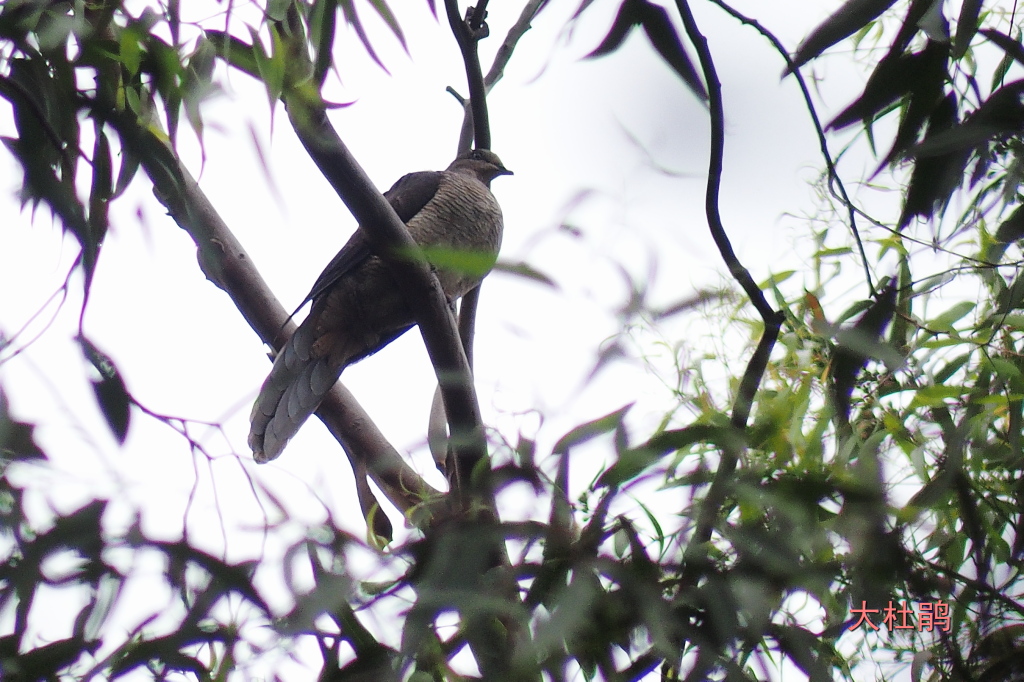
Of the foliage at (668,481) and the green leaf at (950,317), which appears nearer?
the foliage at (668,481)

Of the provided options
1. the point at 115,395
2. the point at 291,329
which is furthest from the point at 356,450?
the point at 115,395

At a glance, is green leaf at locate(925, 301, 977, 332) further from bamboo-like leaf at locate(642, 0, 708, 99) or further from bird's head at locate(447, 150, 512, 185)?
bird's head at locate(447, 150, 512, 185)

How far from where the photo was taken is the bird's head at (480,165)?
302cm

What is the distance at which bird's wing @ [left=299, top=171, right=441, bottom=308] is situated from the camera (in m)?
2.63

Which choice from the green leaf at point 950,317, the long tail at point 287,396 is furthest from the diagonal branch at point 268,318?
the green leaf at point 950,317

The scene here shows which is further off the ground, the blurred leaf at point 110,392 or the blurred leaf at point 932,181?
the blurred leaf at point 932,181

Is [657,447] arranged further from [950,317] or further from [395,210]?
[395,210]

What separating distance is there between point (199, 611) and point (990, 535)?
1.17 metres

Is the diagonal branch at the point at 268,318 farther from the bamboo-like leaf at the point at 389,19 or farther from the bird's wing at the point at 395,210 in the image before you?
the bamboo-like leaf at the point at 389,19

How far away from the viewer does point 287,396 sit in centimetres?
247

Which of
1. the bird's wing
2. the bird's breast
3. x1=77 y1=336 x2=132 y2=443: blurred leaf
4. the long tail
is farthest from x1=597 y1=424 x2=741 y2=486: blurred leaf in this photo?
the bird's breast

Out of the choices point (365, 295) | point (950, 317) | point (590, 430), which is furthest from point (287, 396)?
point (950, 317)

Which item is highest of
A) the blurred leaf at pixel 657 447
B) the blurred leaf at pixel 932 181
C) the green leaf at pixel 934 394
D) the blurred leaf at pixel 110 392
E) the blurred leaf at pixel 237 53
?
the blurred leaf at pixel 237 53

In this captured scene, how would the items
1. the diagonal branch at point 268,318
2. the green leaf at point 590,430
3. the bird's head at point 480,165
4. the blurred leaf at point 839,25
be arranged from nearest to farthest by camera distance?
the blurred leaf at point 839,25, the green leaf at point 590,430, the diagonal branch at point 268,318, the bird's head at point 480,165
